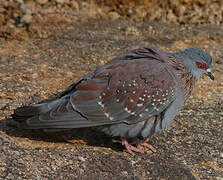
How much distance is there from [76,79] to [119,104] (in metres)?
2.00

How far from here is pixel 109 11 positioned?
9102 mm

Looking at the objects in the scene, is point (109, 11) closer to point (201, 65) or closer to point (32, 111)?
point (201, 65)

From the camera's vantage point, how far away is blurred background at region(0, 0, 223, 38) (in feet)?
27.1

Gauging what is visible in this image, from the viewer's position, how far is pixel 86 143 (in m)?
5.14

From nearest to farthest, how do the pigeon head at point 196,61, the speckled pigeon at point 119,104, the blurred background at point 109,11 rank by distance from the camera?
the speckled pigeon at point 119,104 < the pigeon head at point 196,61 < the blurred background at point 109,11

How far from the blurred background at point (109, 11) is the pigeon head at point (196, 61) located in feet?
11.3

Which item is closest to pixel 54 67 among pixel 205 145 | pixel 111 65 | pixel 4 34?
pixel 4 34

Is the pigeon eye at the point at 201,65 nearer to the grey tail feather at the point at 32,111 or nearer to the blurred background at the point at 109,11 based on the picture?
the grey tail feather at the point at 32,111

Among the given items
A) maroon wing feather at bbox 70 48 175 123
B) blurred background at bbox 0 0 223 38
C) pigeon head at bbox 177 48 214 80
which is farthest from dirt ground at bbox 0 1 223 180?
pigeon head at bbox 177 48 214 80

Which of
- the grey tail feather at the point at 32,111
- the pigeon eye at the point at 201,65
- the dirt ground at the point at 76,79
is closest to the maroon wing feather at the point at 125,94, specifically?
the grey tail feather at the point at 32,111

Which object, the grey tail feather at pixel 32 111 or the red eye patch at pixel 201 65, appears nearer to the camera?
the grey tail feather at pixel 32 111

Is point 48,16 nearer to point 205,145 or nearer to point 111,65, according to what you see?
point 111,65

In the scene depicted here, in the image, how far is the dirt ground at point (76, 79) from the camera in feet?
15.3

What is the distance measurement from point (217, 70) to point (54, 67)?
111 inches
